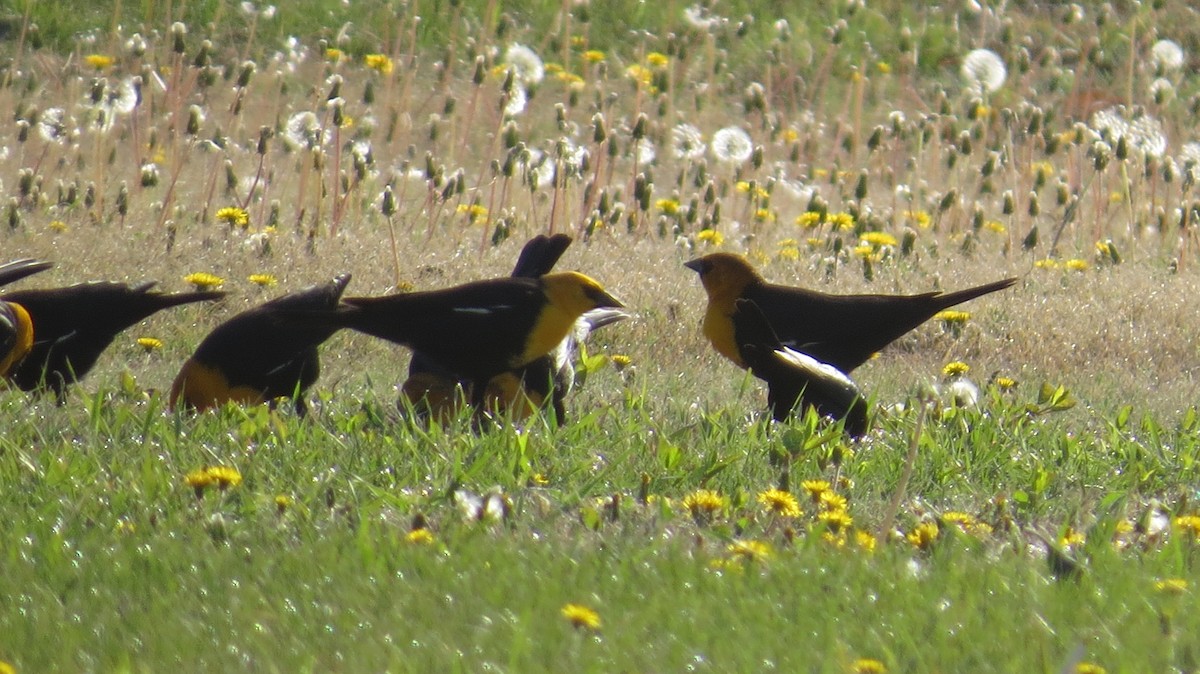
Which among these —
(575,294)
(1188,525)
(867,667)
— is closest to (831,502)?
(1188,525)

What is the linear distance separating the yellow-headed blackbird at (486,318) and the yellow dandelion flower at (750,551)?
1.59 metres

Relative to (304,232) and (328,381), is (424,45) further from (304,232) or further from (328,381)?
(328,381)

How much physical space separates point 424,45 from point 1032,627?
11660 millimetres

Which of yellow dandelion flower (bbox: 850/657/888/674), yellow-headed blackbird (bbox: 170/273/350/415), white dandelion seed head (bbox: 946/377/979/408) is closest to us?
yellow dandelion flower (bbox: 850/657/888/674)

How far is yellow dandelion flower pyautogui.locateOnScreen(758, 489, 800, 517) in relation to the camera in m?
3.73

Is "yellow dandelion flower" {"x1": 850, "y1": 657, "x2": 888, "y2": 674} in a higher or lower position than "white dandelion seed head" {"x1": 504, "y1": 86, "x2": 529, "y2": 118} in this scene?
higher

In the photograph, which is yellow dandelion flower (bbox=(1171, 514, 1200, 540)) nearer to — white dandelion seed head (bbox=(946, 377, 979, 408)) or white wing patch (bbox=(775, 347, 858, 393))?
white wing patch (bbox=(775, 347, 858, 393))

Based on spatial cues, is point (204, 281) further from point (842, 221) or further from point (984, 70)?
point (984, 70)

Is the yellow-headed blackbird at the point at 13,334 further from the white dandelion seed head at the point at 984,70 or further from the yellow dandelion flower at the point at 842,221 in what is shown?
the white dandelion seed head at the point at 984,70

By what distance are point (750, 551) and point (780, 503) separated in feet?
1.21

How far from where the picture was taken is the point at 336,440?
4359 mm

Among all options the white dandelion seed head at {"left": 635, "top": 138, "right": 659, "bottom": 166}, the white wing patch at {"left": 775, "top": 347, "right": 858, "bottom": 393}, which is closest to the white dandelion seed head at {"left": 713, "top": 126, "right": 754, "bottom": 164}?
the white dandelion seed head at {"left": 635, "top": 138, "right": 659, "bottom": 166}

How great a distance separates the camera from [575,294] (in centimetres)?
496

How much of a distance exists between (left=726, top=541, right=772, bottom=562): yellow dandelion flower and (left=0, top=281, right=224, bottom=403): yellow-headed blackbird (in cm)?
234
